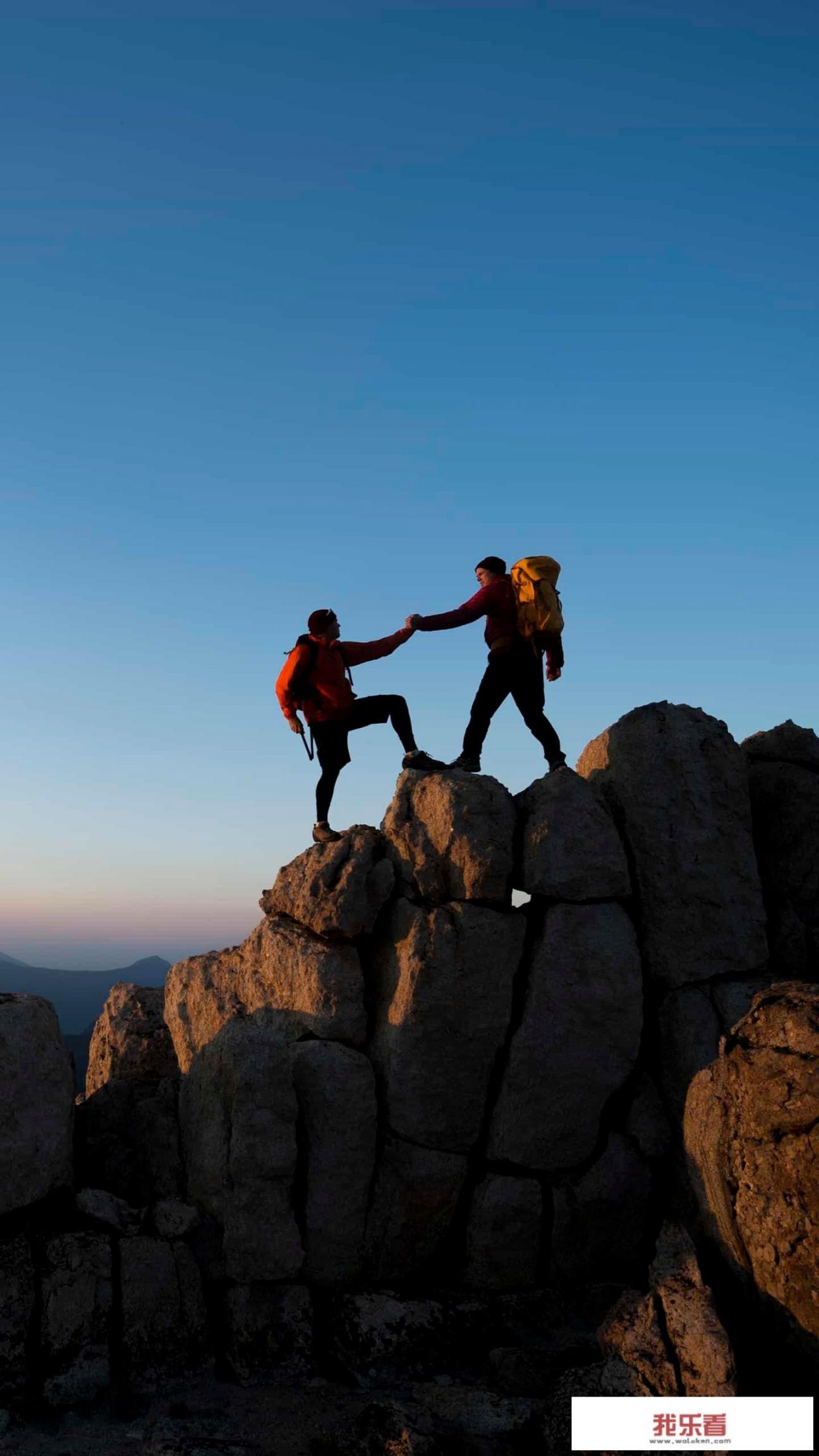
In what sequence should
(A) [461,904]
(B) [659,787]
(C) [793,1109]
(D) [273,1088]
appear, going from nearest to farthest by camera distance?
1. (C) [793,1109]
2. (D) [273,1088]
3. (A) [461,904]
4. (B) [659,787]

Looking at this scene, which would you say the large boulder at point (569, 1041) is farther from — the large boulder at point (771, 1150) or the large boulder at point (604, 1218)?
the large boulder at point (771, 1150)

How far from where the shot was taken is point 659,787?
51.8ft

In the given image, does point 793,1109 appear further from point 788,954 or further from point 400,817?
point 400,817

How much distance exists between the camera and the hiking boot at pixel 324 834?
16219mm

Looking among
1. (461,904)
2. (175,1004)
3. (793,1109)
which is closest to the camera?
(793,1109)

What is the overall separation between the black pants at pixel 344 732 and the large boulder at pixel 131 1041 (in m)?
4.63

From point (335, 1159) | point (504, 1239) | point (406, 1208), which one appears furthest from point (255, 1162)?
point (504, 1239)

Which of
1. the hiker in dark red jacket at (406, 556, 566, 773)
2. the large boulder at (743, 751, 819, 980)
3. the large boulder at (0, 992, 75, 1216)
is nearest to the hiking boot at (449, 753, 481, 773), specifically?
the hiker in dark red jacket at (406, 556, 566, 773)

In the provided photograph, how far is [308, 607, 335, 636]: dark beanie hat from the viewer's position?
16641 millimetres

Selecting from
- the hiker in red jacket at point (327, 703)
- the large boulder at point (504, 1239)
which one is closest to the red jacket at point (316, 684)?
the hiker in red jacket at point (327, 703)

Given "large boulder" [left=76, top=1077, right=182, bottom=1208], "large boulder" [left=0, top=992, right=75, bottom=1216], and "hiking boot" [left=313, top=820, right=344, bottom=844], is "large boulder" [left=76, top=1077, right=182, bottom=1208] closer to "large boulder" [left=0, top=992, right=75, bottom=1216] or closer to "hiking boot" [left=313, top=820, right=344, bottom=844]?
"large boulder" [left=0, top=992, right=75, bottom=1216]

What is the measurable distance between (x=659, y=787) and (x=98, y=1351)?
403 inches

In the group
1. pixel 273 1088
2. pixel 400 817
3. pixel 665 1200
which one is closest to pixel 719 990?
pixel 665 1200

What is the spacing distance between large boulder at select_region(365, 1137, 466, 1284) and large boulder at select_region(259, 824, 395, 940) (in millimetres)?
2941
